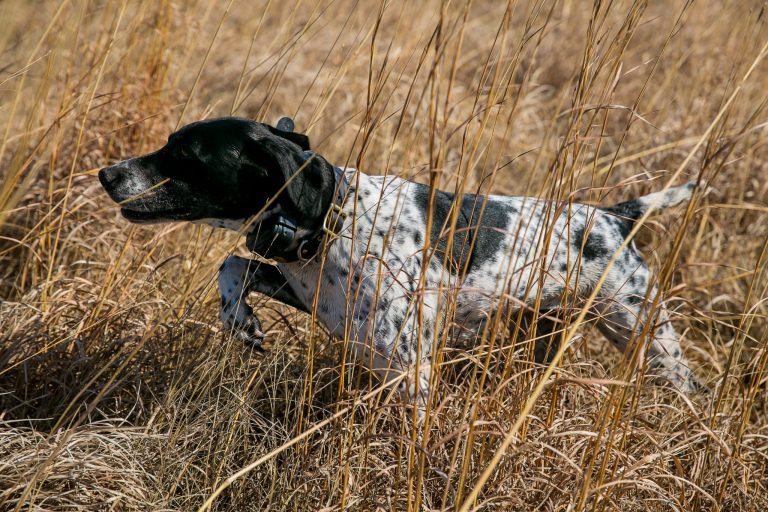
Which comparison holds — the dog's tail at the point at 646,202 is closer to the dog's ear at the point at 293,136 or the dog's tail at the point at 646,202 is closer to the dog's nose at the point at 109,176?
the dog's ear at the point at 293,136

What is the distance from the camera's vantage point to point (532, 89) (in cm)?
668

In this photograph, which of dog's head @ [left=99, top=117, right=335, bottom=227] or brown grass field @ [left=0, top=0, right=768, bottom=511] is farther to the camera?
dog's head @ [left=99, top=117, right=335, bottom=227]

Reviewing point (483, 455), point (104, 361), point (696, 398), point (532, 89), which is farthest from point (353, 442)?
point (532, 89)

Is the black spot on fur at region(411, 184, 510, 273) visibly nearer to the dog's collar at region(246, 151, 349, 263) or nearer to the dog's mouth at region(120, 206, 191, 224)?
the dog's collar at region(246, 151, 349, 263)

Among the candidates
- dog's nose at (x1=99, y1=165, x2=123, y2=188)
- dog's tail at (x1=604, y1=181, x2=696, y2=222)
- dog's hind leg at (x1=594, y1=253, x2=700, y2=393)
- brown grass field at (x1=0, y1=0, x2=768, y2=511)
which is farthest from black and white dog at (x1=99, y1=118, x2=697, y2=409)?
dog's tail at (x1=604, y1=181, x2=696, y2=222)

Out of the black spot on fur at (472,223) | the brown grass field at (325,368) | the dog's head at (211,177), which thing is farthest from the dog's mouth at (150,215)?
the black spot on fur at (472,223)

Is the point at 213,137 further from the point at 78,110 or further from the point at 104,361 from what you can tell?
Answer: the point at 78,110

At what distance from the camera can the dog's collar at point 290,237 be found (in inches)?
111

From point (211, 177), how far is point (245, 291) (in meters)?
0.42

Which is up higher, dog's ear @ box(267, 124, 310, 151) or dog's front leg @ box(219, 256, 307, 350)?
dog's ear @ box(267, 124, 310, 151)

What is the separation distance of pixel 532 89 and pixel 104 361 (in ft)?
14.6

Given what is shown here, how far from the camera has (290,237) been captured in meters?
2.83

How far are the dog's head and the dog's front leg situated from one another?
0.76 ft

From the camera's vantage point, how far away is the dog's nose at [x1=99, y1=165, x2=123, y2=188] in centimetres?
289
